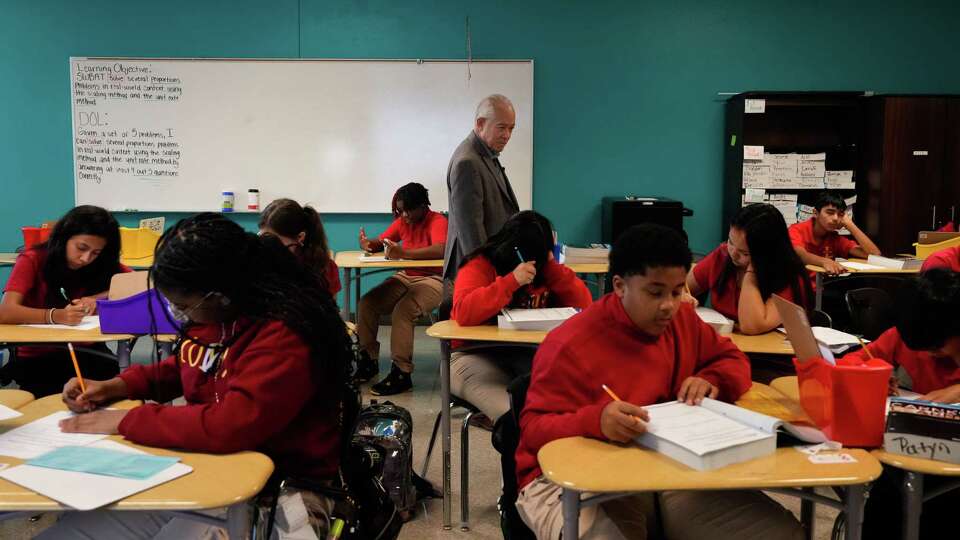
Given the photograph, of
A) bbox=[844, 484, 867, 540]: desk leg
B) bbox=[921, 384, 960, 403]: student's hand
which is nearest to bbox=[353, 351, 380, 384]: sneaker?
bbox=[921, 384, 960, 403]: student's hand

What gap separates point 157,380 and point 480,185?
2.05m

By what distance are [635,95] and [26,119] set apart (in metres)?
5.01

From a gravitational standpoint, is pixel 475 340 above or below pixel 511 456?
above

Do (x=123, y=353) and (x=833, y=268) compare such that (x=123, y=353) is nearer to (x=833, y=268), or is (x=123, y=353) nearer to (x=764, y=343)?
(x=764, y=343)

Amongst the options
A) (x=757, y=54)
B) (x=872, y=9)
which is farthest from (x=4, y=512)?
(x=872, y=9)

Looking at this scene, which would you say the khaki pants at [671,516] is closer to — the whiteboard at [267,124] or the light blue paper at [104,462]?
the light blue paper at [104,462]

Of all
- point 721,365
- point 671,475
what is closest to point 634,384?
point 721,365

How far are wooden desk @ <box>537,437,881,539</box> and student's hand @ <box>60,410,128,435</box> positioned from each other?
90cm

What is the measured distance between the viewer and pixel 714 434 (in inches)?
60.0

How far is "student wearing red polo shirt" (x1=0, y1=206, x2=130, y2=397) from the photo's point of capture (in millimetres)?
2963

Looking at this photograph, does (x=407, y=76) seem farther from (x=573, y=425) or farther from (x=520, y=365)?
(x=573, y=425)

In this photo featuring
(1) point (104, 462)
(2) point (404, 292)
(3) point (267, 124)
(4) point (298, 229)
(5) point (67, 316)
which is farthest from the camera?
(3) point (267, 124)

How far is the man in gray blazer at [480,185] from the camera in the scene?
143 inches

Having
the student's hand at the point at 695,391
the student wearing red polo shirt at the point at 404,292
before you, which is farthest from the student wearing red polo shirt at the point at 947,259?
the student wearing red polo shirt at the point at 404,292
